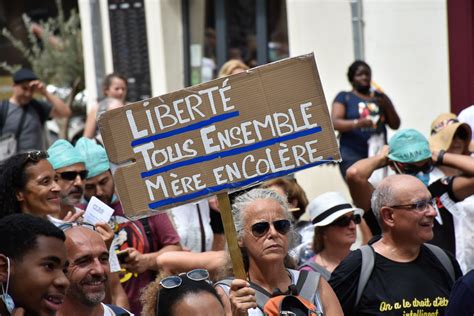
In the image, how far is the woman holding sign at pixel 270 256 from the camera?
19.1 ft

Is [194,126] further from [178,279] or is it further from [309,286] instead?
[309,286]

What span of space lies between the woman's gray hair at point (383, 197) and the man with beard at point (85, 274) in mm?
1714

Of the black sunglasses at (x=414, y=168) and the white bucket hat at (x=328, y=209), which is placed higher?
the black sunglasses at (x=414, y=168)

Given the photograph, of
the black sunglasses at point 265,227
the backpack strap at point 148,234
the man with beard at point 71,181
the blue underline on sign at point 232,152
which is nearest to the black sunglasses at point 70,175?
the man with beard at point 71,181

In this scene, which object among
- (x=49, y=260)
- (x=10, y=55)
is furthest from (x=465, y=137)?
(x=10, y=55)

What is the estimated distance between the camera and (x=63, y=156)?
739cm

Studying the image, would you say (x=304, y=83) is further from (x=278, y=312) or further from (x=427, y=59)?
(x=427, y=59)

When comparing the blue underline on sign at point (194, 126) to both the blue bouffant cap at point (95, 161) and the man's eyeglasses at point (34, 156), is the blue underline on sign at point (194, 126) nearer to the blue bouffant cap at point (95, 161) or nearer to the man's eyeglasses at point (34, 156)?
the man's eyeglasses at point (34, 156)

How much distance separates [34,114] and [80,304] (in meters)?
5.54

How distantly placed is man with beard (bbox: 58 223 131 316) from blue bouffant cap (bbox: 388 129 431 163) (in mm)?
2752

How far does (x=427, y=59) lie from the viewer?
12.5m

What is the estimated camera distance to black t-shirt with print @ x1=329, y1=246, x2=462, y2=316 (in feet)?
20.2

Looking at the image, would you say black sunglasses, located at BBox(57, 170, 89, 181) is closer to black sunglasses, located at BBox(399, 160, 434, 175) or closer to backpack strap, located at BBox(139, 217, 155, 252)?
backpack strap, located at BBox(139, 217, 155, 252)

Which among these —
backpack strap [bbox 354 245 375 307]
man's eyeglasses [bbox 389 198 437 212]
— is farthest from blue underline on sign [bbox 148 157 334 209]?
man's eyeglasses [bbox 389 198 437 212]
